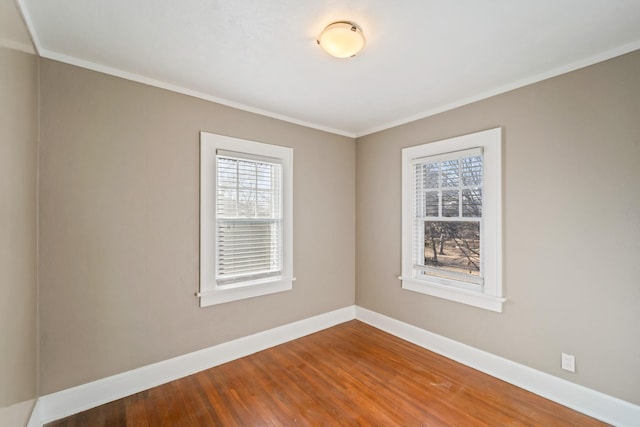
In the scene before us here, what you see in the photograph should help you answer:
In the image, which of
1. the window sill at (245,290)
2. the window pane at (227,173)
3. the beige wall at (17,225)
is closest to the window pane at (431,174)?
the window sill at (245,290)

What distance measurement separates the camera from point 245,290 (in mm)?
3000

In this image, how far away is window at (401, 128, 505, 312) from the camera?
2.66 m

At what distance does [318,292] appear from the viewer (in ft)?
12.1

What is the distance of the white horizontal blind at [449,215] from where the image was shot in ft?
9.29

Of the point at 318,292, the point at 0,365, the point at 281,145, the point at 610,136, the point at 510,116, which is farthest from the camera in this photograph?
the point at 318,292

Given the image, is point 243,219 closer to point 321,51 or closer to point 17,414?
point 321,51

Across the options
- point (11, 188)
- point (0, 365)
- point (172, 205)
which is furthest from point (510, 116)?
point (0, 365)

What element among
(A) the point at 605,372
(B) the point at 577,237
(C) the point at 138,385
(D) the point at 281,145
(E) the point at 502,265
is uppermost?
(D) the point at 281,145

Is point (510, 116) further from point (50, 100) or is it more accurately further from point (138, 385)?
point (138, 385)

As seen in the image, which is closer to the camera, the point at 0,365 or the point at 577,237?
the point at 0,365

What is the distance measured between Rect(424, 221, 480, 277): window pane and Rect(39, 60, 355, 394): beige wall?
199cm

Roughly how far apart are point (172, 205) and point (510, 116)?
3.20 metres

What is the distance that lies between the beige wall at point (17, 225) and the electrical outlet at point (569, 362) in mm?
3580

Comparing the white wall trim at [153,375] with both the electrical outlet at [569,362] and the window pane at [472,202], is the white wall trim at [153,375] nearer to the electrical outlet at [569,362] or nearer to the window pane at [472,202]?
the window pane at [472,202]
